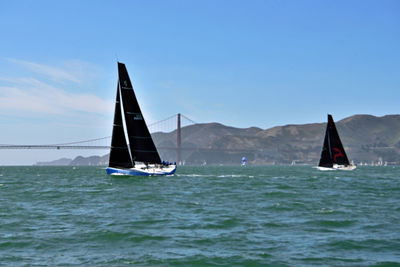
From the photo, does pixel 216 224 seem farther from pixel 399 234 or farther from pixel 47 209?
Answer: pixel 47 209

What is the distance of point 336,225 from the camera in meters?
17.7

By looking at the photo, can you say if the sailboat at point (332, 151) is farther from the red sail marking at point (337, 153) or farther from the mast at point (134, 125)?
the mast at point (134, 125)

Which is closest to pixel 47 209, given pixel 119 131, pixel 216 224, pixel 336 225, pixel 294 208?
pixel 216 224

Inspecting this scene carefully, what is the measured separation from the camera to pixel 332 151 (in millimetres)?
86812

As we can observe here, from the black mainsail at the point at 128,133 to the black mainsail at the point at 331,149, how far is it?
43079 mm

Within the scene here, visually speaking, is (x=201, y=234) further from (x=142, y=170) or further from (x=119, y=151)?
(x=119, y=151)

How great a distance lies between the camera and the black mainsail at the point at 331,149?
86000mm

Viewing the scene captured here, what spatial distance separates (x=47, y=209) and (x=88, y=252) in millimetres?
10983

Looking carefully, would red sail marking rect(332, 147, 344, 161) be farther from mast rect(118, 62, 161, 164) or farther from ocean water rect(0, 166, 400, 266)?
ocean water rect(0, 166, 400, 266)

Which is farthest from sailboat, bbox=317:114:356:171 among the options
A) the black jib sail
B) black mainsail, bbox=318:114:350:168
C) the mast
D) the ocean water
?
the ocean water

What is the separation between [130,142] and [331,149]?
47.4 m

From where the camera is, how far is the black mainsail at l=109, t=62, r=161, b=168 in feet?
171

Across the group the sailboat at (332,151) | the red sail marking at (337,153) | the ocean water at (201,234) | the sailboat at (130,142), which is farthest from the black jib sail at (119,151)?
the red sail marking at (337,153)

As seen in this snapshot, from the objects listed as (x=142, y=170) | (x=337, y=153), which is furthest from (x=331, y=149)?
(x=142, y=170)
